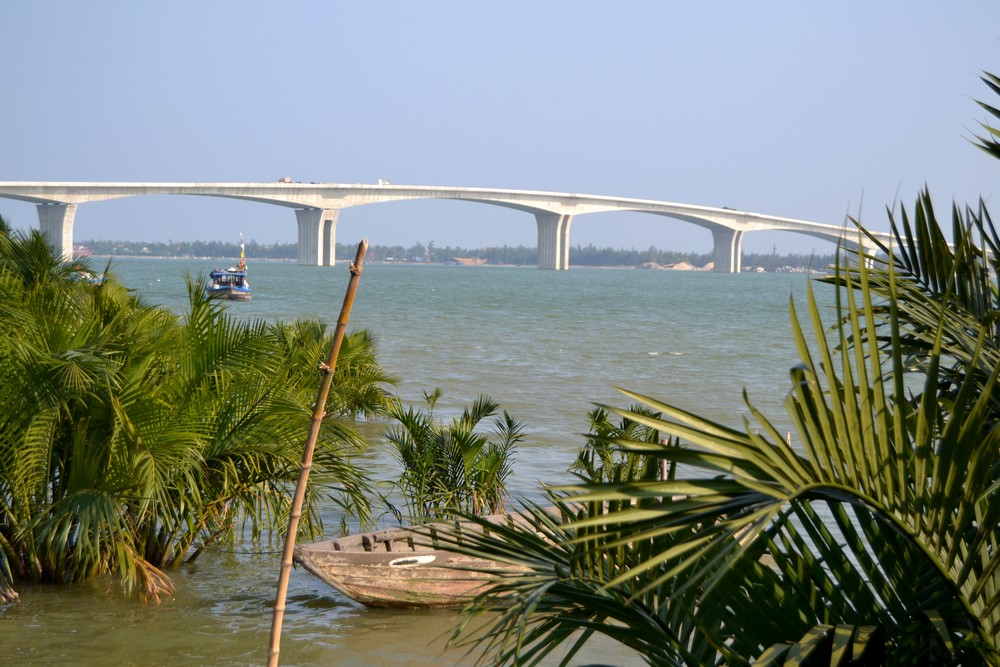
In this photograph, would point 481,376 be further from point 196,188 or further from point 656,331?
point 196,188

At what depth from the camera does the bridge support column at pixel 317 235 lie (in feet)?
278

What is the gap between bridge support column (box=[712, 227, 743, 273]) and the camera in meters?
102

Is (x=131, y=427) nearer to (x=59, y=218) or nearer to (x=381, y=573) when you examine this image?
(x=381, y=573)

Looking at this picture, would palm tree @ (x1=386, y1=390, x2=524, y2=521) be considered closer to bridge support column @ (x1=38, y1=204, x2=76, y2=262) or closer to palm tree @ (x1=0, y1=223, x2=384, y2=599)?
palm tree @ (x1=0, y1=223, x2=384, y2=599)

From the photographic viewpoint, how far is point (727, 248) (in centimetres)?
10419

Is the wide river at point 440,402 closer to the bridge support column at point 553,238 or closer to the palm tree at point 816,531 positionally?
the palm tree at point 816,531

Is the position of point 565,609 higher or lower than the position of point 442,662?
higher

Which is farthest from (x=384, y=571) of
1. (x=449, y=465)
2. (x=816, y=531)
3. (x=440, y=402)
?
(x=440, y=402)

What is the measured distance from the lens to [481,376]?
25.8 meters

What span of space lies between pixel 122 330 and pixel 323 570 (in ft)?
6.58

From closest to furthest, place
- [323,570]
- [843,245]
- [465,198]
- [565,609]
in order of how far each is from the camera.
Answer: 1. [843,245]
2. [565,609]
3. [323,570]
4. [465,198]

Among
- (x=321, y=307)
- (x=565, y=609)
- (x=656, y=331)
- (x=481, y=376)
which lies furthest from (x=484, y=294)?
(x=565, y=609)

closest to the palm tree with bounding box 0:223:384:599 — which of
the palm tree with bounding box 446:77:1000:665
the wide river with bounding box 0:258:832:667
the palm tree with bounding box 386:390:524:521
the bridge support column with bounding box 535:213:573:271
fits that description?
the wide river with bounding box 0:258:832:667

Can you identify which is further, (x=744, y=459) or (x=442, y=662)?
(x=442, y=662)
